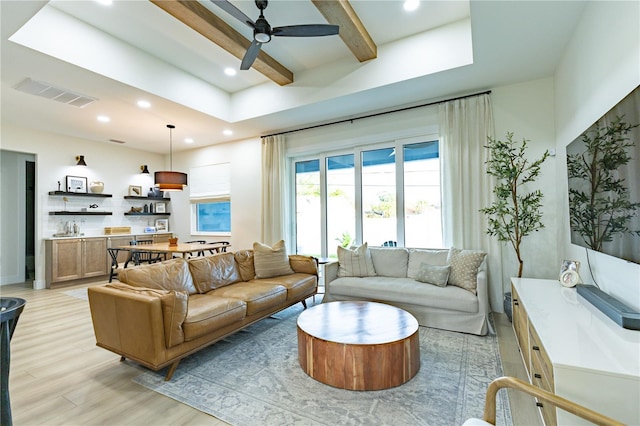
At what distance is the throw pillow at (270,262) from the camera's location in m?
3.89

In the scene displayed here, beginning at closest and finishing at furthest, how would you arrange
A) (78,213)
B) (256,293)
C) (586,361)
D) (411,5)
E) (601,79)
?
(586,361)
(601,79)
(411,5)
(256,293)
(78,213)

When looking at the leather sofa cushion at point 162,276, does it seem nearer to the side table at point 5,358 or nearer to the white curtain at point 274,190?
the side table at point 5,358

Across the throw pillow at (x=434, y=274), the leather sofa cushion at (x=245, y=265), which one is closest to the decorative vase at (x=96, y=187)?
the leather sofa cushion at (x=245, y=265)

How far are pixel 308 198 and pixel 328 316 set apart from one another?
3.03 m

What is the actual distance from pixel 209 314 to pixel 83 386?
1.01 metres

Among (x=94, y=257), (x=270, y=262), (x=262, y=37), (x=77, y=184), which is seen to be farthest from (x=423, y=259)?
(x=77, y=184)

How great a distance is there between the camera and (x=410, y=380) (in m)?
2.22

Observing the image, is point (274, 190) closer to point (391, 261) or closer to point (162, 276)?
point (391, 261)

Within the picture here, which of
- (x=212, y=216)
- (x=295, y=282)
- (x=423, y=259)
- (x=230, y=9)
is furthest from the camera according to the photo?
(x=212, y=216)

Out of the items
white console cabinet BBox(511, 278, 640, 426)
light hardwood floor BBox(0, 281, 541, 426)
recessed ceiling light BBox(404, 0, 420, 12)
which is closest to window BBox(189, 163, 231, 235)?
light hardwood floor BBox(0, 281, 541, 426)

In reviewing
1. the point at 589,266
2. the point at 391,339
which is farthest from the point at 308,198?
the point at 589,266

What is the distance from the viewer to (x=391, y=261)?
157 inches

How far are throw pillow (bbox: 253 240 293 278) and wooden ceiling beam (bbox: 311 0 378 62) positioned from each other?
2.72m

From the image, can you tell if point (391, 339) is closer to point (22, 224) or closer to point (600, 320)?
point (600, 320)
